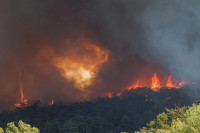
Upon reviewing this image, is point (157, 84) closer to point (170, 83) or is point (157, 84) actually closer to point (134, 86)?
point (170, 83)

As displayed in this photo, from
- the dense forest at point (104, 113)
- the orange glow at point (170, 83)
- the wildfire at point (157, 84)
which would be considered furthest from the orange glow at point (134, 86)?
the orange glow at point (170, 83)

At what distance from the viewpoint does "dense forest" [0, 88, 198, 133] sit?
112 metres

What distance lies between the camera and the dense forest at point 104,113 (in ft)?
368

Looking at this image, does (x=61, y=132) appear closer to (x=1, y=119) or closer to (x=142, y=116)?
(x=1, y=119)

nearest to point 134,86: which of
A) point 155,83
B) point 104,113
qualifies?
point 155,83

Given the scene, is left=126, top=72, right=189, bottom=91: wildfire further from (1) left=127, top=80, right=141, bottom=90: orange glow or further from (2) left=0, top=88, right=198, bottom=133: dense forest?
(2) left=0, top=88, right=198, bottom=133: dense forest

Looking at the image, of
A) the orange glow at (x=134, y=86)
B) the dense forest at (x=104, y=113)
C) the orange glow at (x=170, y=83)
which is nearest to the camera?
the dense forest at (x=104, y=113)

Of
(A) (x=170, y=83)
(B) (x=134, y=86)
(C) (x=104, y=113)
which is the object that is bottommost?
(C) (x=104, y=113)

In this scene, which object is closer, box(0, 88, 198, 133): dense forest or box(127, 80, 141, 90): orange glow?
box(0, 88, 198, 133): dense forest

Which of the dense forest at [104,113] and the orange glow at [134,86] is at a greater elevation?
the orange glow at [134,86]

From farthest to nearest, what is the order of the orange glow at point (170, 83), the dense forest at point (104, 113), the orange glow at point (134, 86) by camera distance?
the orange glow at point (170, 83) → the orange glow at point (134, 86) → the dense forest at point (104, 113)

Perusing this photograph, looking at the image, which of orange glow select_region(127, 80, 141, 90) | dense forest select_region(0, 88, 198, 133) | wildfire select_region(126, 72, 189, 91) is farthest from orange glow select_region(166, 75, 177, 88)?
orange glow select_region(127, 80, 141, 90)

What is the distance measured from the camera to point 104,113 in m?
130

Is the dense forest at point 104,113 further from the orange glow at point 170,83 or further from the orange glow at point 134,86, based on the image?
the orange glow at point 170,83
